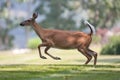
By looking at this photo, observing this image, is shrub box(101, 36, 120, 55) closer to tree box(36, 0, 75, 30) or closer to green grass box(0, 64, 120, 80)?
green grass box(0, 64, 120, 80)

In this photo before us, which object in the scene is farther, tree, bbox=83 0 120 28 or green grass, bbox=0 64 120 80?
tree, bbox=83 0 120 28

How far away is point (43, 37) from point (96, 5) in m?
45.2

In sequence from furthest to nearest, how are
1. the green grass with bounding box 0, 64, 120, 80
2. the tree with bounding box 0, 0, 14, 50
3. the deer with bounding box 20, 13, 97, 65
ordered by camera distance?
1. the tree with bounding box 0, 0, 14, 50
2. the deer with bounding box 20, 13, 97, 65
3. the green grass with bounding box 0, 64, 120, 80

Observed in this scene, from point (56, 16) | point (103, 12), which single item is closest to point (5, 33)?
point (56, 16)

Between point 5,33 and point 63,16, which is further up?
point 63,16

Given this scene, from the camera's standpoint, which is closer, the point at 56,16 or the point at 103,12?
the point at 103,12

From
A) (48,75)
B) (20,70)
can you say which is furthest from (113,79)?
(20,70)

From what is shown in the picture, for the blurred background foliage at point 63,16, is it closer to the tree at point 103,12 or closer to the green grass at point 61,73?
the tree at point 103,12

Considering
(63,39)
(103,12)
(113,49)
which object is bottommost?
(103,12)

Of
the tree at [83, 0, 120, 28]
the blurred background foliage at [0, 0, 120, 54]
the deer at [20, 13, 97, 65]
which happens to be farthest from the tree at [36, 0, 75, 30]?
the deer at [20, 13, 97, 65]

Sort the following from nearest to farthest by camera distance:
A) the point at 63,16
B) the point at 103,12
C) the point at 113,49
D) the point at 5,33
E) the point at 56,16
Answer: the point at 113,49 → the point at 103,12 → the point at 5,33 → the point at 56,16 → the point at 63,16

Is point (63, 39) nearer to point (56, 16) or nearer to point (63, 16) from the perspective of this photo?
point (56, 16)

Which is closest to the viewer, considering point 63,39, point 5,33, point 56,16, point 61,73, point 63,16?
point 61,73

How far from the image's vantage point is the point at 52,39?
15.4m
